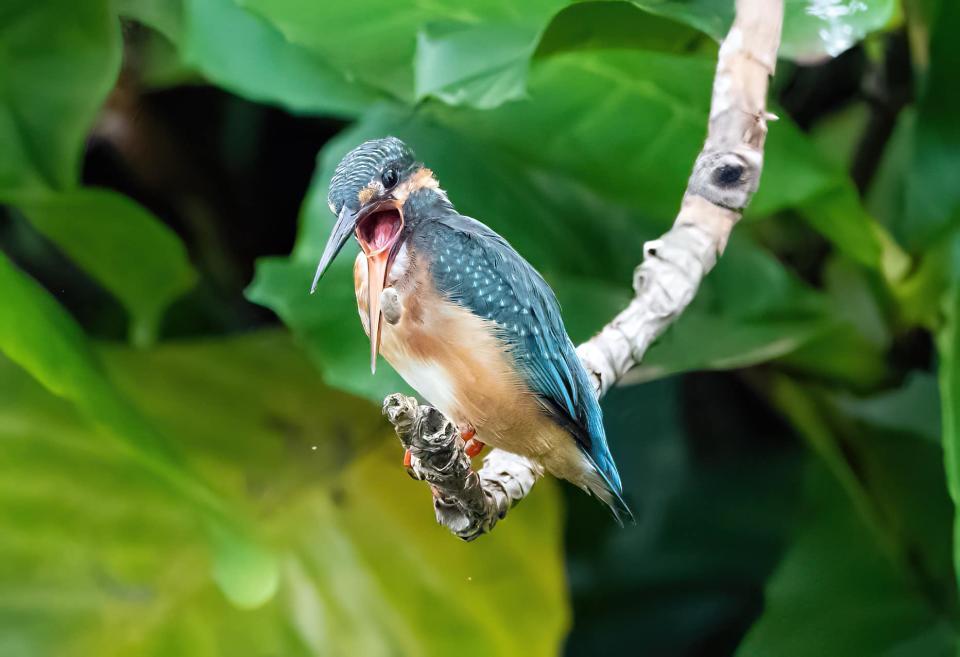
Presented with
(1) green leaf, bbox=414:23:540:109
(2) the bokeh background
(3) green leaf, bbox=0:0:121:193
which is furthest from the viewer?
(3) green leaf, bbox=0:0:121:193

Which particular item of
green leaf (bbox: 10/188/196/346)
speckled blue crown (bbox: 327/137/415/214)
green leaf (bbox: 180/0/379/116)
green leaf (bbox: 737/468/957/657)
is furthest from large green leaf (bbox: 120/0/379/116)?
green leaf (bbox: 737/468/957/657)

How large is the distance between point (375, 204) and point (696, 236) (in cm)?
12

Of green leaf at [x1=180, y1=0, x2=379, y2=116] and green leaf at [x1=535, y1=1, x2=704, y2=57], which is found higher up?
green leaf at [x1=535, y1=1, x2=704, y2=57]

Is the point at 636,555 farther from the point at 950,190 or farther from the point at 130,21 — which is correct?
the point at 130,21

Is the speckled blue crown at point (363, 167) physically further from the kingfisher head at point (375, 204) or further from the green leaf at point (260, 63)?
the green leaf at point (260, 63)

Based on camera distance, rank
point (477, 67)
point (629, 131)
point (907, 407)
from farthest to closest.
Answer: point (907, 407) < point (629, 131) < point (477, 67)

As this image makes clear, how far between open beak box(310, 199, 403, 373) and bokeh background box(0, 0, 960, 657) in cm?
11

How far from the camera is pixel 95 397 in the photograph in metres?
0.43

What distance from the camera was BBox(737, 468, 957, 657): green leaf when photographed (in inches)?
18.3

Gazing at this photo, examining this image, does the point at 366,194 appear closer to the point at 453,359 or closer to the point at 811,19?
the point at 453,359

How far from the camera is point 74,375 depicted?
1.42 feet

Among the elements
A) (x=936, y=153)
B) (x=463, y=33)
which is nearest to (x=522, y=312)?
(x=463, y=33)

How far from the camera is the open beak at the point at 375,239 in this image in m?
0.24

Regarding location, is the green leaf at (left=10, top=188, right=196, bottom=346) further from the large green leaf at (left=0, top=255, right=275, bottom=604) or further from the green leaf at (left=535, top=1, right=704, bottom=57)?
the green leaf at (left=535, top=1, right=704, bottom=57)
